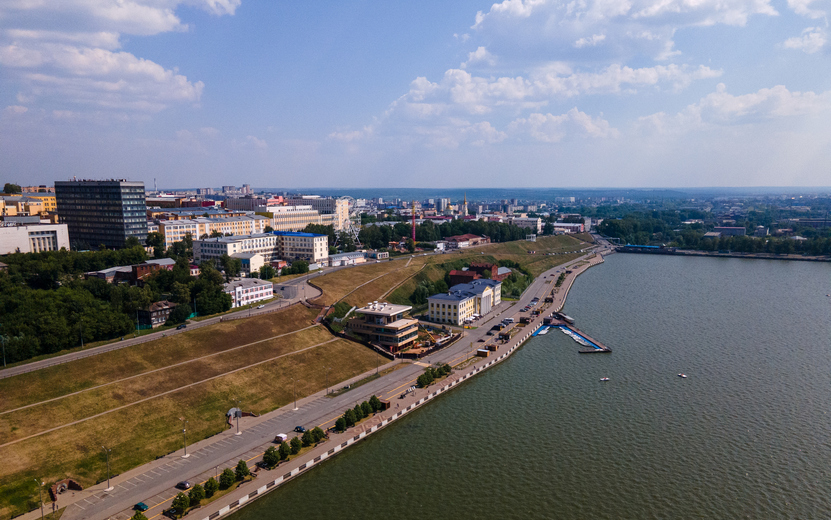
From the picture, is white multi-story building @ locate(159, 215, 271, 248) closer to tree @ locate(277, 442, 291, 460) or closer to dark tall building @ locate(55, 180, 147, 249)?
dark tall building @ locate(55, 180, 147, 249)

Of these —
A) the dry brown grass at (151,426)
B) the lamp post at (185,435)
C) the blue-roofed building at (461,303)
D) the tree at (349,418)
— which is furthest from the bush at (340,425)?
the blue-roofed building at (461,303)

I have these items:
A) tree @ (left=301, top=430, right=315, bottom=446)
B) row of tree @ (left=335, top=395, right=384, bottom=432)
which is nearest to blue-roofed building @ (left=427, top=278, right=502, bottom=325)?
row of tree @ (left=335, top=395, right=384, bottom=432)

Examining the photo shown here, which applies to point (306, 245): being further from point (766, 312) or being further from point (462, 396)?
point (766, 312)

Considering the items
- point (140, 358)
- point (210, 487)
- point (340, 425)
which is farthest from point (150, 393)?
point (340, 425)

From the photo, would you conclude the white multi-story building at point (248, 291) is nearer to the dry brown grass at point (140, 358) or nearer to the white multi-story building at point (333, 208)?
the dry brown grass at point (140, 358)

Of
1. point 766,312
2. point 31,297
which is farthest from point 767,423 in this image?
point 31,297

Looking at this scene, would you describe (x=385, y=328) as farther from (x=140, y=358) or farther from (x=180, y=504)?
(x=180, y=504)
